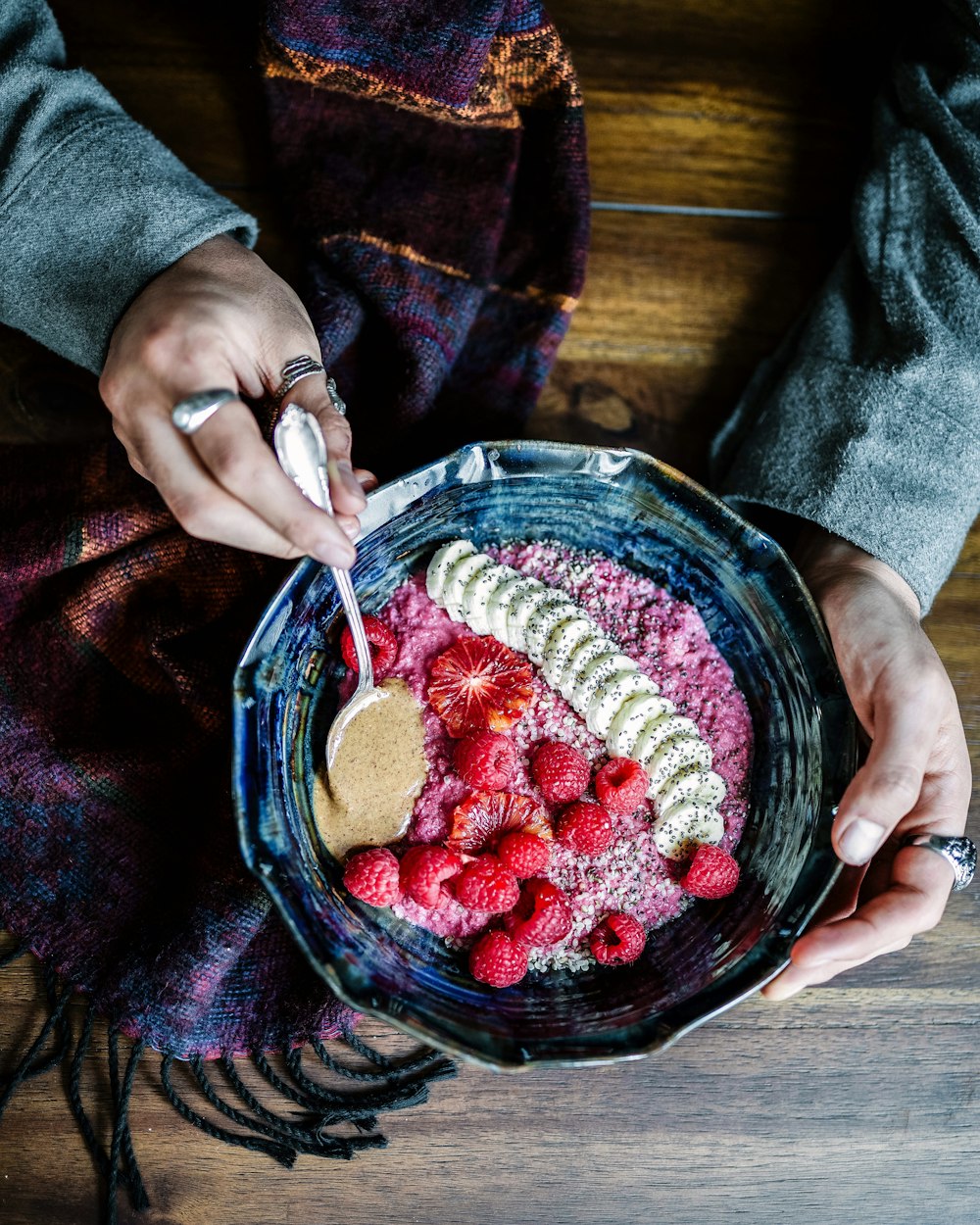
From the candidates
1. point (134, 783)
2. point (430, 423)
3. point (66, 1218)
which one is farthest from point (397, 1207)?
point (430, 423)

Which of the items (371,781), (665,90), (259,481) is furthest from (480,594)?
(665,90)

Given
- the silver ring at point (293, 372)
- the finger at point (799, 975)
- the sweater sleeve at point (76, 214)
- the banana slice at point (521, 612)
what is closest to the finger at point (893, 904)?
the finger at point (799, 975)

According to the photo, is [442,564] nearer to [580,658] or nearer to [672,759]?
[580,658]

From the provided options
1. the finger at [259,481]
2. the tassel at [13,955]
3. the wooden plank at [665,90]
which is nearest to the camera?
the finger at [259,481]

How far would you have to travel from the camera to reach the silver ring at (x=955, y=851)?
1035 mm

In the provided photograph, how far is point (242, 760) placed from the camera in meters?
0.94

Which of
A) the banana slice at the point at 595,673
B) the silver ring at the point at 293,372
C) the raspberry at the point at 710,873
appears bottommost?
the raspberry at the point at 710,873

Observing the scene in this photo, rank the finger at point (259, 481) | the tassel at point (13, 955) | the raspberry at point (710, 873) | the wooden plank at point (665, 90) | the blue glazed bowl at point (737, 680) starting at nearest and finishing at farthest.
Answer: the finger at point (259, 481) → the blue glazed bowl at point (737, 680) → the raspberry at point (710, 873) → the tassel at point (13, 955) → the wooden plank at point (665, 90)

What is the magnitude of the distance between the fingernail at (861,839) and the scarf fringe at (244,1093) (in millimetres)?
556

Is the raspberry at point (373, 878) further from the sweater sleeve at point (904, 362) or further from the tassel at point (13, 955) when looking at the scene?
the sweater sleeve at point (904, 362)

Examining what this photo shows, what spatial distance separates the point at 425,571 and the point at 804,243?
0.78 metres

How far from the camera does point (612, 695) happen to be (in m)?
1.07

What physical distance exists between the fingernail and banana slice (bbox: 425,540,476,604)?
52cm

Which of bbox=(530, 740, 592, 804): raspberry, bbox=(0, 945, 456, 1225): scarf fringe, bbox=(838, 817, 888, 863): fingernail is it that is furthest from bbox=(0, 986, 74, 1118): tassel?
bbox=(838, 817, 888, 863): fingernail
